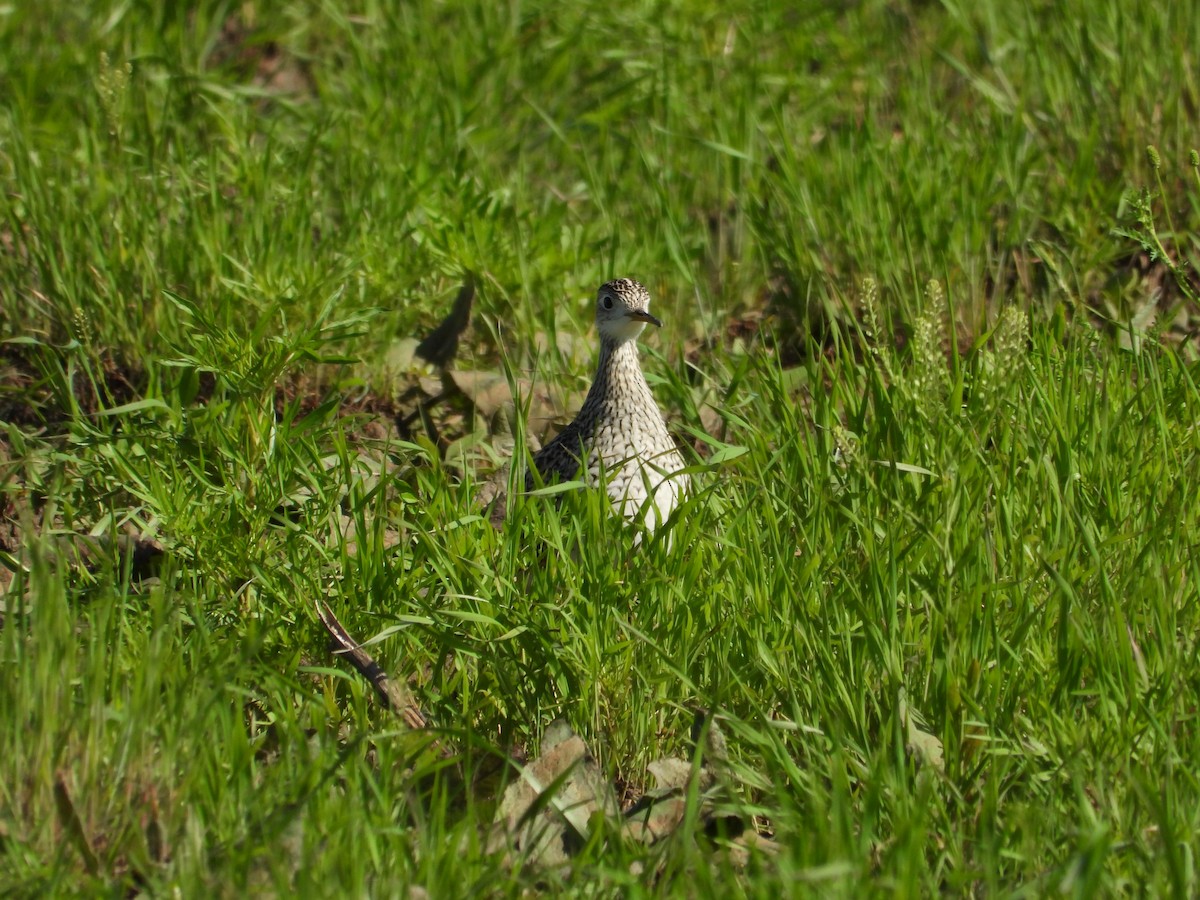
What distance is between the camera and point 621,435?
471 centimetres

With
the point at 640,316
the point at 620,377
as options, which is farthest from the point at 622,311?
the point at 620,377

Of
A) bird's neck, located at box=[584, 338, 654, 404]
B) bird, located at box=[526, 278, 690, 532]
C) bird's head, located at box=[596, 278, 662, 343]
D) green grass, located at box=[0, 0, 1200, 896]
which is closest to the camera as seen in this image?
green grass, located at box=[0, 0, 1200, 896]

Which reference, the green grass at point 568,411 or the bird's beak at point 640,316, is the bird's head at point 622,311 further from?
the green grass at point 568,411

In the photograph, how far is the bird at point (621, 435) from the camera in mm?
4484

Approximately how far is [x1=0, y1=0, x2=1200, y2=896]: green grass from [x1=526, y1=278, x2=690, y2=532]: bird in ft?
0.57

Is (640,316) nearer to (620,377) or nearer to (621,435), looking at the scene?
(620,377)

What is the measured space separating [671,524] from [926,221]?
2.11 m

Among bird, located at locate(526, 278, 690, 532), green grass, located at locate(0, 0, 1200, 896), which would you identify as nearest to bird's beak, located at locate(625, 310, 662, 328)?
bird, located at locate(526, 278, 690, 532)

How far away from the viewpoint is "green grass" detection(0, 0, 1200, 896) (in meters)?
3.15

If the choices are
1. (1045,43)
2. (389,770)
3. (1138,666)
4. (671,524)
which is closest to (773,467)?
(671,524)

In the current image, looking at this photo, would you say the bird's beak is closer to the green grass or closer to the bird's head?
the bird's head

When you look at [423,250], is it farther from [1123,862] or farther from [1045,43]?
[1123,862]

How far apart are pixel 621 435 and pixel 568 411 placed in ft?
2.77

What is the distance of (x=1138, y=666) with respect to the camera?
3385 millimetres
